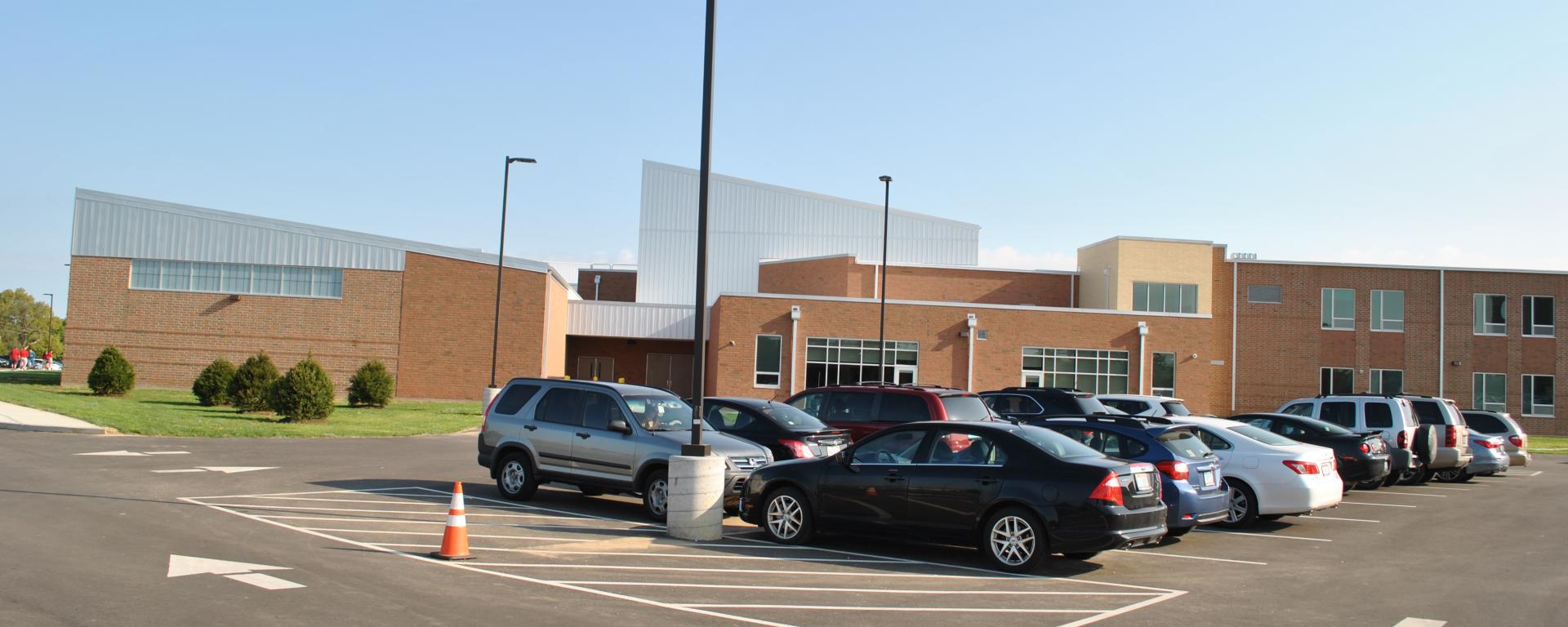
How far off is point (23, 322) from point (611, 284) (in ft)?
279

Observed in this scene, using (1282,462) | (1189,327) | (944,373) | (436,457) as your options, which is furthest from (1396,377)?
(436,457)

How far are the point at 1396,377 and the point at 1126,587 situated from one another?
143ft

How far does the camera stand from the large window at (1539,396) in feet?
152

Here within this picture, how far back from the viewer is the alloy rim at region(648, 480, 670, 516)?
42.1 ft

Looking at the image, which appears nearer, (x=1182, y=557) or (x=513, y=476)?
(x=1182, y=557)

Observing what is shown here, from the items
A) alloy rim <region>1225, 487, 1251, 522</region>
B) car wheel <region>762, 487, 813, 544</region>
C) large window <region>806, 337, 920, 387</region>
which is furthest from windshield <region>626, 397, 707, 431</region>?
large window <region>806, 337, 920, 387</region>

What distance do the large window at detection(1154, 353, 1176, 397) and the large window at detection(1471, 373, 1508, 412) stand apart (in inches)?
545

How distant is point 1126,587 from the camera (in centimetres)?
948

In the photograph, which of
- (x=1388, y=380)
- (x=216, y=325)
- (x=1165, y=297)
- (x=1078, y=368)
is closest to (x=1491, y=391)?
(x=1388, y=380)

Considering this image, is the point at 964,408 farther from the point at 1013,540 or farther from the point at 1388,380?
the point at 1388,380

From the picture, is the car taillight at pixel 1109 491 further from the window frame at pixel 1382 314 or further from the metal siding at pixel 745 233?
the metal siding at pixel 745 233

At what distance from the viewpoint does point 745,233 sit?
187ft

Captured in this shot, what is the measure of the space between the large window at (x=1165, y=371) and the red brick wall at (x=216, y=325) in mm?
29835

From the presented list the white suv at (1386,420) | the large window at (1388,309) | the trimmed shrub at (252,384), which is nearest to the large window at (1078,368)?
the large window at (1388,309)
